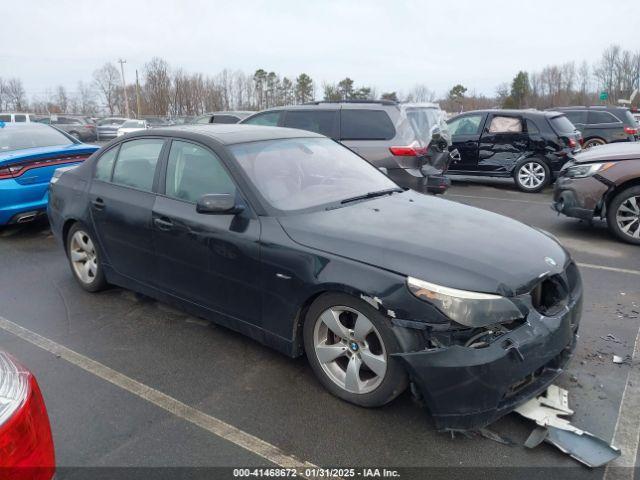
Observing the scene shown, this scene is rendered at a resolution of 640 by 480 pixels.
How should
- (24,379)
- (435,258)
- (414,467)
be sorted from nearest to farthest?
(24,379)
(414,467)
(435,258)

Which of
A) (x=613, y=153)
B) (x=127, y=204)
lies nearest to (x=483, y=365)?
(x=127, y=204)

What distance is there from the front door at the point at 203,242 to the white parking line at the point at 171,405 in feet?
2.27

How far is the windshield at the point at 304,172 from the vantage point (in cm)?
354

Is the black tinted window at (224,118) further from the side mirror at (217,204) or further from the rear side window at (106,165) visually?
the side mirror at (217,204)

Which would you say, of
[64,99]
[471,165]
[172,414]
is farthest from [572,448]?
[64,99]

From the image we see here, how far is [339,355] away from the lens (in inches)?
118

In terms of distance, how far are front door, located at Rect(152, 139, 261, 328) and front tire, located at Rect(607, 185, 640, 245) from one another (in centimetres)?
521

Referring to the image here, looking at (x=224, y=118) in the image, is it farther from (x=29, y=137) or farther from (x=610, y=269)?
(x=610, y=269)

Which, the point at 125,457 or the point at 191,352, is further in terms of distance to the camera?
the point at 191,352

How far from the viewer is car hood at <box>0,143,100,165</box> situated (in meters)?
6.52

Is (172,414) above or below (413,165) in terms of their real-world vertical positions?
below

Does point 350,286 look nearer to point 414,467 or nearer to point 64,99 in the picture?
point 414,467

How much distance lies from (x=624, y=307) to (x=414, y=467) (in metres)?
2.94

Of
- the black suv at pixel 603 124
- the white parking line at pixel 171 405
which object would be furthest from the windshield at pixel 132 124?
the white parking line at pixel 171 405
